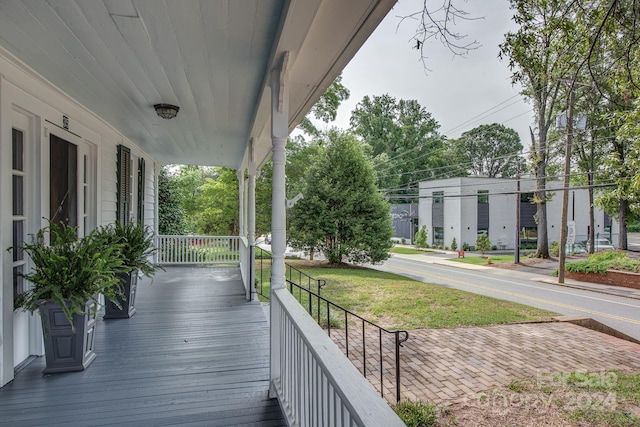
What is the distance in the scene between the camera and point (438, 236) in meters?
23.9

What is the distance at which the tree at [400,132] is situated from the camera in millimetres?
28406

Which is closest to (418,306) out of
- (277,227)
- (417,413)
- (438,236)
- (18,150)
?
(417,413)

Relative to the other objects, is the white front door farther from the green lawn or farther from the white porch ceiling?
the green lawn

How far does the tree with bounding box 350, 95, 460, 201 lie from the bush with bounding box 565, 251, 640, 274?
16768mm

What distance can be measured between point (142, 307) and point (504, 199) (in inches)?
883

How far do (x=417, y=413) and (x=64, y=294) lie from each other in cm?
293

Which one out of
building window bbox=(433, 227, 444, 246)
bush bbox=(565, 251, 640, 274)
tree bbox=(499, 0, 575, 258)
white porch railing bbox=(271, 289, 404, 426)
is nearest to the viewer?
white porch railing bbox=(271, 289, 404, 426)

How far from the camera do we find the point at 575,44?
2225 millimetres

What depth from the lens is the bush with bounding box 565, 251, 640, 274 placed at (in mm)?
10578

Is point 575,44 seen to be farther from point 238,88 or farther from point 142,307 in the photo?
point 142,307

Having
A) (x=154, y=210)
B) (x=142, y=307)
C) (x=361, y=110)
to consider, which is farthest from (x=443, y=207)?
(x=142, y=307)

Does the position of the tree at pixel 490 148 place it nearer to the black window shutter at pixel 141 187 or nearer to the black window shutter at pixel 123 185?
the black window shutter at pixel 141 187

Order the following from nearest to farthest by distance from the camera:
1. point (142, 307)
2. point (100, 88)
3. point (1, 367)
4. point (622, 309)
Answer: point (1, 367) < point (100, 88) < point (142, 307) < point (622, 309)

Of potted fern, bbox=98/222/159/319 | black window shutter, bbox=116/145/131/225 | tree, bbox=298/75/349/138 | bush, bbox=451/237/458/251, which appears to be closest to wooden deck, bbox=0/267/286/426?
potted fern, bbox=98/222/159/319
